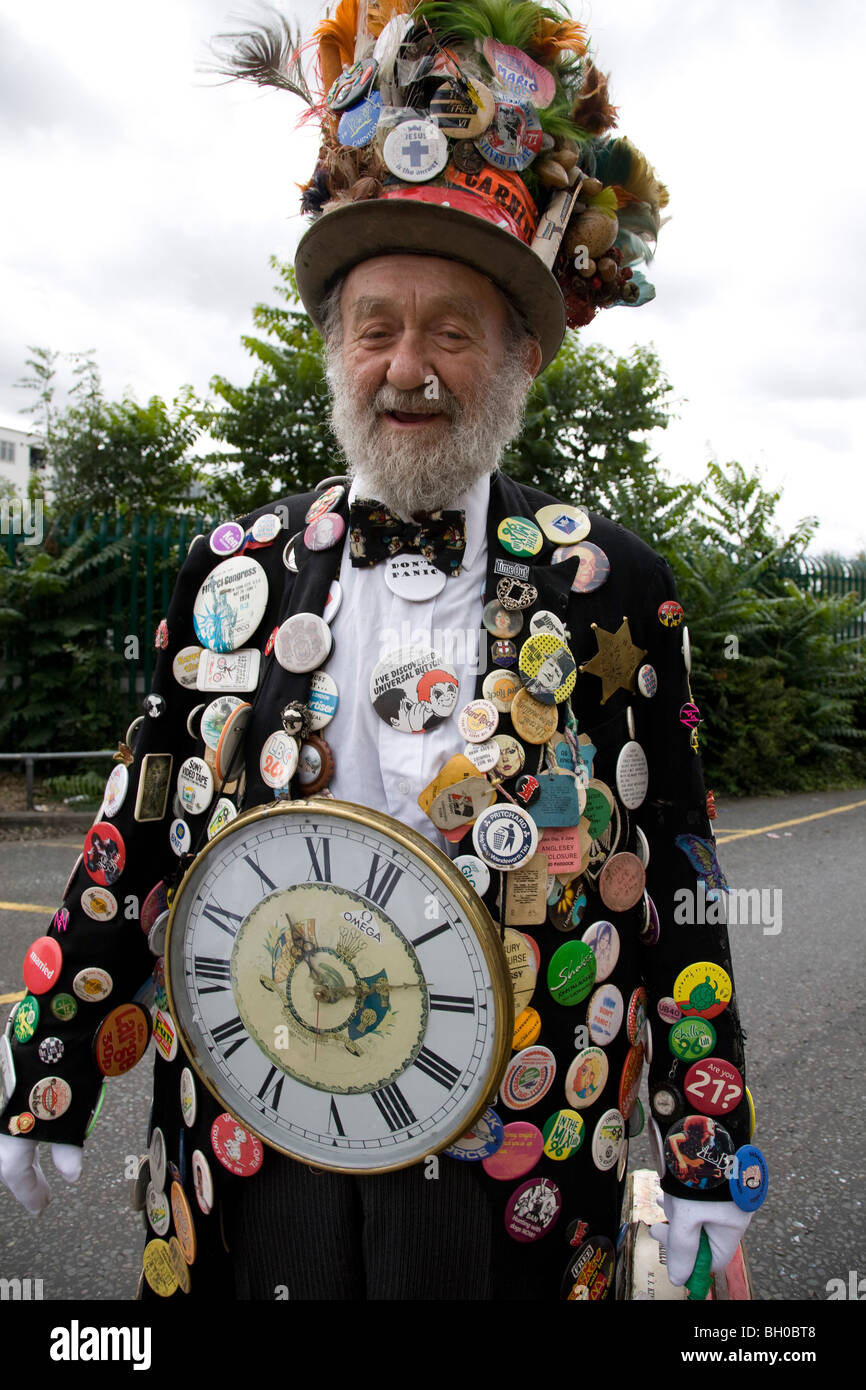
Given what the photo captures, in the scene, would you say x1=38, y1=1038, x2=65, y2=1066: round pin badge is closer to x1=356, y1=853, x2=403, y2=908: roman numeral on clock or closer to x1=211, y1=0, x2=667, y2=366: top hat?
x1=356, y1=853, x2=403, y2=908: roman numeral on clock

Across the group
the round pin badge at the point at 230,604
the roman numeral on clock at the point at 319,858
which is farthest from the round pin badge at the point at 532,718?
the round pin badge at the point at 230,604

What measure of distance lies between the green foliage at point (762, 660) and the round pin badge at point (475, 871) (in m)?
7.21

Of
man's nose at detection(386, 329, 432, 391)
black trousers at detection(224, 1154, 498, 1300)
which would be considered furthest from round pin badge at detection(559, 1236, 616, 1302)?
man's nose at detection(386, 329, 432, 391)

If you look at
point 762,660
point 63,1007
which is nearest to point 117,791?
point 63,1007

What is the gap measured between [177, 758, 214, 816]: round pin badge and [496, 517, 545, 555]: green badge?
559mm

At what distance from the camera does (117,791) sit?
139 centimetres

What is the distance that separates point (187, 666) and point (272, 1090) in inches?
24.7

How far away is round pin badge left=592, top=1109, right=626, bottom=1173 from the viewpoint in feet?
4.17

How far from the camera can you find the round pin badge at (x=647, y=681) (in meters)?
1.35

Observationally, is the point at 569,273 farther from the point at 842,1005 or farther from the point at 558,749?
the point at 842,1005

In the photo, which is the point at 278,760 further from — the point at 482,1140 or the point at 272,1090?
the point at 482,1140

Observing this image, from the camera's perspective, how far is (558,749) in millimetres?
1254
